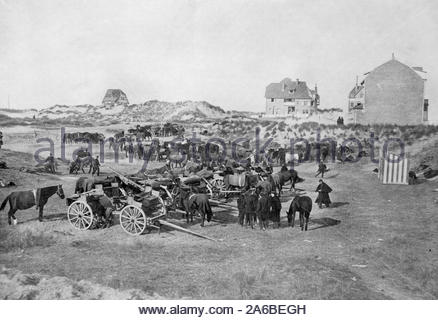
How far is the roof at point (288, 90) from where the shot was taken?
2793 inches

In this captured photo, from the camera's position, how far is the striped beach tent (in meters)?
21.8

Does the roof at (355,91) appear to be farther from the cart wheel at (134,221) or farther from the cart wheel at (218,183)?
the cart wheel at (134,221)

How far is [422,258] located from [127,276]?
7228 millimetres

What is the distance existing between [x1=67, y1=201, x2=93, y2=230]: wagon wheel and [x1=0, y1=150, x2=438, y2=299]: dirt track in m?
0.30

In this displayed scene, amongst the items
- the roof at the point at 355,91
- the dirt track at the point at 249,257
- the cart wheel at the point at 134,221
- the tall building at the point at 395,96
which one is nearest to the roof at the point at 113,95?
the roof at the point at 355,91

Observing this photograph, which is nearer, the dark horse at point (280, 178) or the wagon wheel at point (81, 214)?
the wagon wheel at point (81, 214)

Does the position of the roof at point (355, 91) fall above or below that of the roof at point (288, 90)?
below

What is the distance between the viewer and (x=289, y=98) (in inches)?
2795

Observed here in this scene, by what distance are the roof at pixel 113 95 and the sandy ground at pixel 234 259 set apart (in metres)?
103

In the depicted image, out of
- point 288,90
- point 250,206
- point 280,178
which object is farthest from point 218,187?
point 288,90

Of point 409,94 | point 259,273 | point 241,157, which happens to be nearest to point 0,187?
point 259,273

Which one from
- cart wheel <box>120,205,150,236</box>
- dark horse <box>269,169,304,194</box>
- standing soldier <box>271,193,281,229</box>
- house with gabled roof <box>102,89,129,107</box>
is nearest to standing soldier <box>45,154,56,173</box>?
dark horse <box>269,169,304,194</box>

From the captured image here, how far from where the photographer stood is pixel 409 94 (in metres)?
37.9
